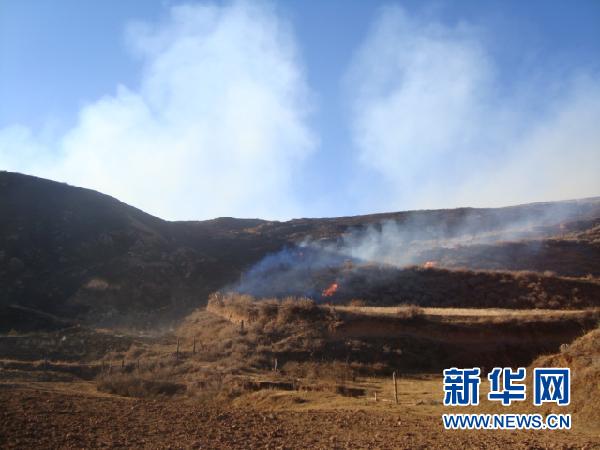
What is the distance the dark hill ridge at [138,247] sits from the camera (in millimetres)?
36906

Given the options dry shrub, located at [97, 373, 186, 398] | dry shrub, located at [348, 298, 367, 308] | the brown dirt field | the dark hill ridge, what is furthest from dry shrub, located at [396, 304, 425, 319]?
the dark hill ridge

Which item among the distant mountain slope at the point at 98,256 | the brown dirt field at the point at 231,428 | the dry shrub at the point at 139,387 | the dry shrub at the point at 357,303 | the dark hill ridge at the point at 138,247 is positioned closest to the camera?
the brown dirt field at the point at 231,428

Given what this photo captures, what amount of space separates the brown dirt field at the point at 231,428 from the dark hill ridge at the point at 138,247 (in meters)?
22.9

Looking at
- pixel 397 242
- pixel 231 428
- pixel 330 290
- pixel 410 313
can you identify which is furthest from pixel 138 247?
pixel 231 428

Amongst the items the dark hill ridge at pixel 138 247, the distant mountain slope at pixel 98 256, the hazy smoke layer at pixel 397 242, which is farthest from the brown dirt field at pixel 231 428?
the distant mountain slope at pixel 98 256

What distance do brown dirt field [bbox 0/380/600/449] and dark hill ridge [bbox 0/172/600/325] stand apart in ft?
75.1

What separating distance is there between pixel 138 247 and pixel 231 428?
38269mm

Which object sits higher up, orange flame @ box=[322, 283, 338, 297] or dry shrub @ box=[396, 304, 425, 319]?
orange flame @ box=[322, 283, 338, 297]

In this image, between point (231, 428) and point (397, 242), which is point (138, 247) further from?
point (231, 428)

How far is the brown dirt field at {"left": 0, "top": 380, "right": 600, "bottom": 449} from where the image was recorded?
8656 mm

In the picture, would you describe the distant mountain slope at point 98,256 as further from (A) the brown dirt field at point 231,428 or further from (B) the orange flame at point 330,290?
(A) the brown dirt field at point 231,428

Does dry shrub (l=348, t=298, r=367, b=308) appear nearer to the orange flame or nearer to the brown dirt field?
the orange flame

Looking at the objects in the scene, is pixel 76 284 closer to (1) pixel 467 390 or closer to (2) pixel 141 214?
(2) pixel 141 214

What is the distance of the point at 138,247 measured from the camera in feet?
149
